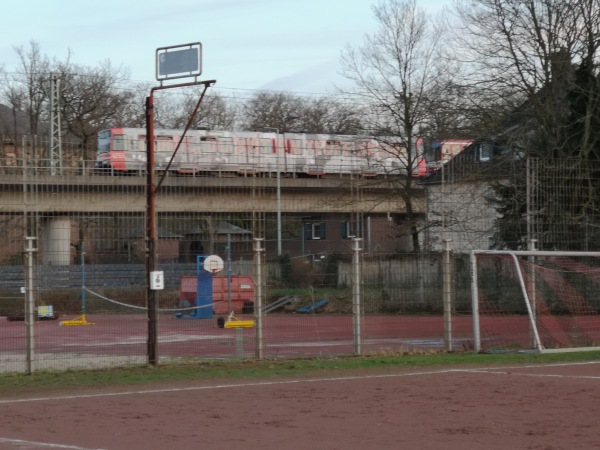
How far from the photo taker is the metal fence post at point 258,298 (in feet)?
63.4

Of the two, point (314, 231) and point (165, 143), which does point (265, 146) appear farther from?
point (165, 143)

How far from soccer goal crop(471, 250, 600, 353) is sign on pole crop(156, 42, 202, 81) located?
779 cm

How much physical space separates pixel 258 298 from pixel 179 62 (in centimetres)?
504

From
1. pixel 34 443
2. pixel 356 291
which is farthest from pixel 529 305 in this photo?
pixel 34 443

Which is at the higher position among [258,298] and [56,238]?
[56,238]

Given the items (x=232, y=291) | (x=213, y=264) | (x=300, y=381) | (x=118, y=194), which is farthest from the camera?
(x=232, y=291)

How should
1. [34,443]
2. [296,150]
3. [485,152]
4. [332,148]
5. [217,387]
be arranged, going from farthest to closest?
[296,150], [332,148], [485,152], [217,387], [34,443]

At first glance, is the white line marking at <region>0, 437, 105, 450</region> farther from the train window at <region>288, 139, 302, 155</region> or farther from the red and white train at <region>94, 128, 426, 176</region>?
the train window at <region>288, 139, 302, 155</region>

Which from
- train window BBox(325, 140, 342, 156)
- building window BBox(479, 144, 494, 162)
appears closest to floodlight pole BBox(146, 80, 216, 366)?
building window BBox(479, 144, 494, 162)

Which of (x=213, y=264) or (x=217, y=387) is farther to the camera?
(x=213, y=264)

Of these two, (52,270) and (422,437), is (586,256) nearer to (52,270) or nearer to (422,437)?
(52,270)

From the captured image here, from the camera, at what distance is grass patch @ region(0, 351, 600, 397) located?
16484mm

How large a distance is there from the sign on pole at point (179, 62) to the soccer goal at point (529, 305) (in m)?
7.79

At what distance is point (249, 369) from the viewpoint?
18391 mm
